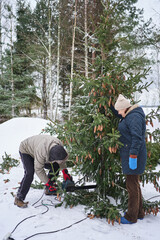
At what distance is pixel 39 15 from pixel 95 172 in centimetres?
1661

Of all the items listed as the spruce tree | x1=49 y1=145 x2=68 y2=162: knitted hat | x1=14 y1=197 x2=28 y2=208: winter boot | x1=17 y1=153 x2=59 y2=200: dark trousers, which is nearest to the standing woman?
the spruce tree

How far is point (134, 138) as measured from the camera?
2508 millimetres

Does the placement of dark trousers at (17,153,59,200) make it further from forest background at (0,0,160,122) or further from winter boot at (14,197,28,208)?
forest background at (0,0,160,122)

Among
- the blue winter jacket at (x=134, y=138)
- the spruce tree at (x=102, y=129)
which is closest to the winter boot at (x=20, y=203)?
the spruce tree at (x=102, y=129)

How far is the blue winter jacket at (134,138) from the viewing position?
98.8 inches

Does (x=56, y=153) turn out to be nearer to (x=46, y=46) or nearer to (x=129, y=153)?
(x=129, y=153)

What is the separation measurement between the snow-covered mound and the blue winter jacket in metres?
7.52

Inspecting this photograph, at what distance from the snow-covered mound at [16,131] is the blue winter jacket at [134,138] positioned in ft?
24.7

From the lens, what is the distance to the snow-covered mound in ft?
31.5

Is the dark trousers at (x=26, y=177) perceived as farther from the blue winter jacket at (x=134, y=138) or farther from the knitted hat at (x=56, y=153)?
the blue winter jacket at (x=134, y=138)

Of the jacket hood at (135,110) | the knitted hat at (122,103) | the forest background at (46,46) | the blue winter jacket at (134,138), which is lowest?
the blue winter jacket at (134,138)

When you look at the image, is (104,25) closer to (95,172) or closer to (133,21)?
(95,172)

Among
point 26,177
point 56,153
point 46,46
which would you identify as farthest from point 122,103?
point 46,46

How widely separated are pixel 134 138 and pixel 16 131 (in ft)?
33.4
